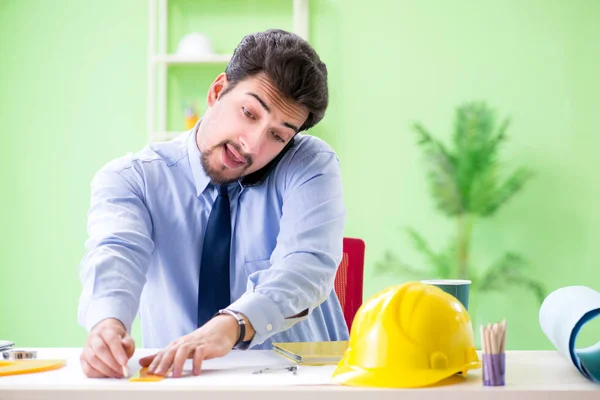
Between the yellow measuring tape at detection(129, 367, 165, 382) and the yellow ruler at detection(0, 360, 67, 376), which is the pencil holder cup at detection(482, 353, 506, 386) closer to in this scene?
the yellow measuring tape at detection(129, 367, 165, 382)

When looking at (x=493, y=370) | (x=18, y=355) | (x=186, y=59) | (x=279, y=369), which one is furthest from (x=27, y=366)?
(x=186, y=59)

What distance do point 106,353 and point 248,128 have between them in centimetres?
68

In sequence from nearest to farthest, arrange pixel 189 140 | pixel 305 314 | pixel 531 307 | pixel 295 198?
pixel 305 314 → pixel 295 198 → pixel 189 140 → pixel 531 307

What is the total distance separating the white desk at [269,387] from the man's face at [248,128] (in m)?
0.61

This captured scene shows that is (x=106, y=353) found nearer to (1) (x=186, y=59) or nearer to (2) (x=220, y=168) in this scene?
(2) (x=220, y=168)

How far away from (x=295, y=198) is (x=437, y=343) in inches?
26.6

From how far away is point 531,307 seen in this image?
4.11 metres

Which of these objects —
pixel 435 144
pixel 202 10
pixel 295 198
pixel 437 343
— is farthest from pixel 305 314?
pixel 202 10

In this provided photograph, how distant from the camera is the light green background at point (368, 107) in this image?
417 cm

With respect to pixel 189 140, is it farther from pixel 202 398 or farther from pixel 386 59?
pixel 386 59

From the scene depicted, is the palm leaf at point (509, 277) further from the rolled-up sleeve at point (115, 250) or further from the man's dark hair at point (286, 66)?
the rolled-up sleeve at point (115, 250)

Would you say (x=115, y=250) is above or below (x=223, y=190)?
below

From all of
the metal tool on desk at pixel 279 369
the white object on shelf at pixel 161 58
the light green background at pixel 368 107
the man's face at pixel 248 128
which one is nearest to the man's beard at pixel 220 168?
the man's face at pixel 248 128

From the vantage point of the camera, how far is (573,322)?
1250mm
